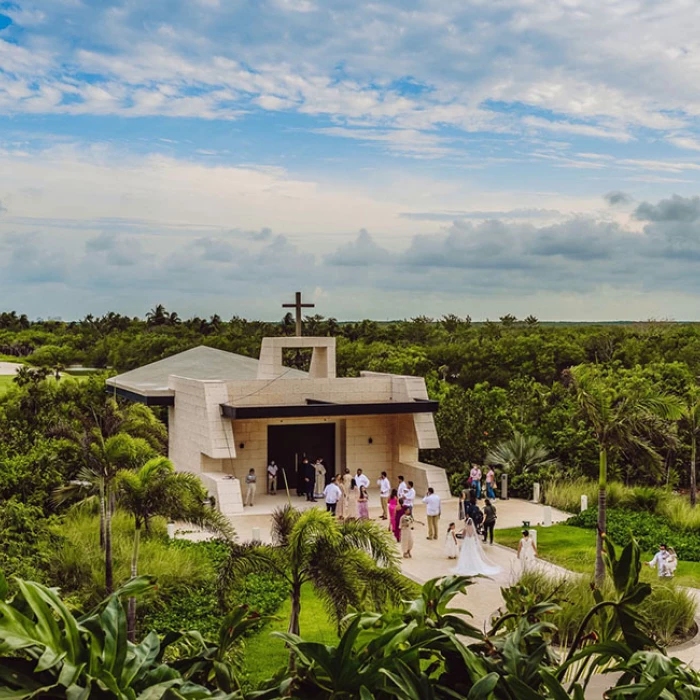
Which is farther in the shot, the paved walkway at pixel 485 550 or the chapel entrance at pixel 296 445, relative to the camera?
the chapel entrance at pixel 296 445

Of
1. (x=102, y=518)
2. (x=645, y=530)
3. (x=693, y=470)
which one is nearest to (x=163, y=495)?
(x=102, y=518)

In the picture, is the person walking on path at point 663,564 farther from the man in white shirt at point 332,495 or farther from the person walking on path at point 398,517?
the man in white shirt at point 332,495

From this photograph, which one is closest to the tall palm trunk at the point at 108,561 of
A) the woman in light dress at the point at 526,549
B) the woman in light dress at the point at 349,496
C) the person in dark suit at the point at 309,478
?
the woman in light dress at the point at 526,549

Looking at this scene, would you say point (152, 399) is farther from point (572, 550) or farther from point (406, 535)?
point (572, 550)

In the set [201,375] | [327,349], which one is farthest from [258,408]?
[201,375]

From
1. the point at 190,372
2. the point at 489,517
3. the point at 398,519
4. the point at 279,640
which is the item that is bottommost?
the point at 279,640

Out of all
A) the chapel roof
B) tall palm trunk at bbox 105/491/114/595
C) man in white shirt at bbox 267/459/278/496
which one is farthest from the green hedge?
tall palm trunk at bbox 105/491/114/595
